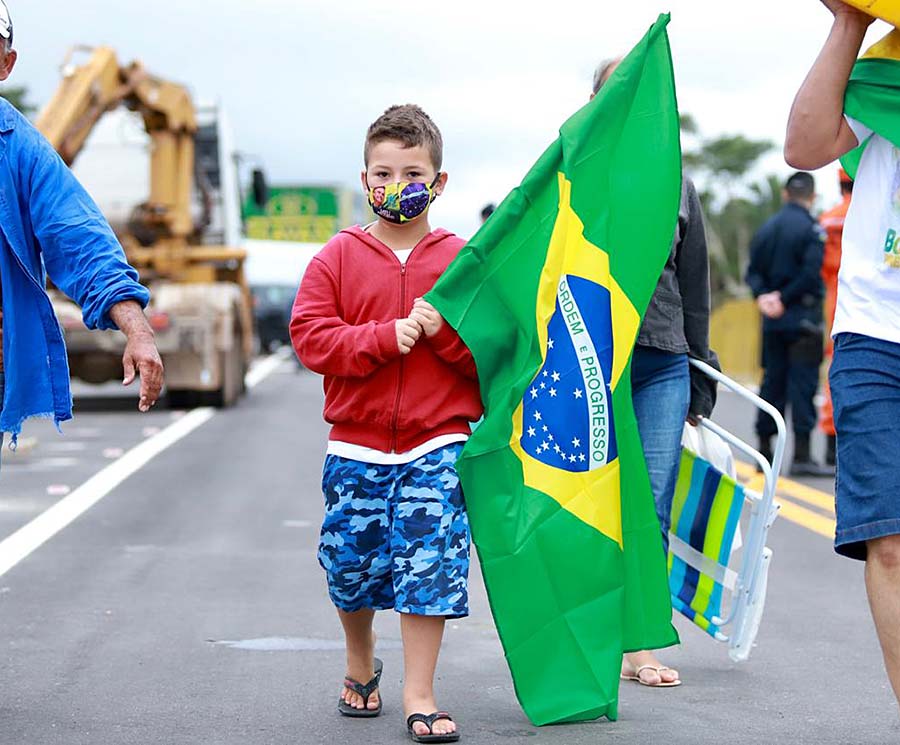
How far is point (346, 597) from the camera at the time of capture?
4.86 meters

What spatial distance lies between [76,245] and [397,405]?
95cm

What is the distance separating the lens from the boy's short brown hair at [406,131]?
15.8 feet

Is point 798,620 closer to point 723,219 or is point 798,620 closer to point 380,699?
point 380,699

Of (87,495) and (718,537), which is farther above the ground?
(718,537)

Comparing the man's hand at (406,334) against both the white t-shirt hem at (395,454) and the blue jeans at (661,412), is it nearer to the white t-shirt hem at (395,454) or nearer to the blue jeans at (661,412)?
the white t-shirt hem at (395,454)

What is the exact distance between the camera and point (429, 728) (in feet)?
15.3

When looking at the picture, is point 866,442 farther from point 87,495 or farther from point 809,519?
point 87,495

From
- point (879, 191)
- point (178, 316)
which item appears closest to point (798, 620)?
point (879, 191)

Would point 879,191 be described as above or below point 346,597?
above

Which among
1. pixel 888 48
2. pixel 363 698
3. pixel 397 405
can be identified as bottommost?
pixel 363 698

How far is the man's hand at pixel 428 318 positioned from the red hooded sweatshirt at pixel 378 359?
0.02 metres

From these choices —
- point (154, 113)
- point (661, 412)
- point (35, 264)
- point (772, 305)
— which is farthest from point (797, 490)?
point (154, 113)

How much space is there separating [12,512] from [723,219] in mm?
88543

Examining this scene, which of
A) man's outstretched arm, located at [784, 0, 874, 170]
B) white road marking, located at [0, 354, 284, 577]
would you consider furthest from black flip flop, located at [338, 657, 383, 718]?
white road marking, located at [0, 354, 284, 577]
